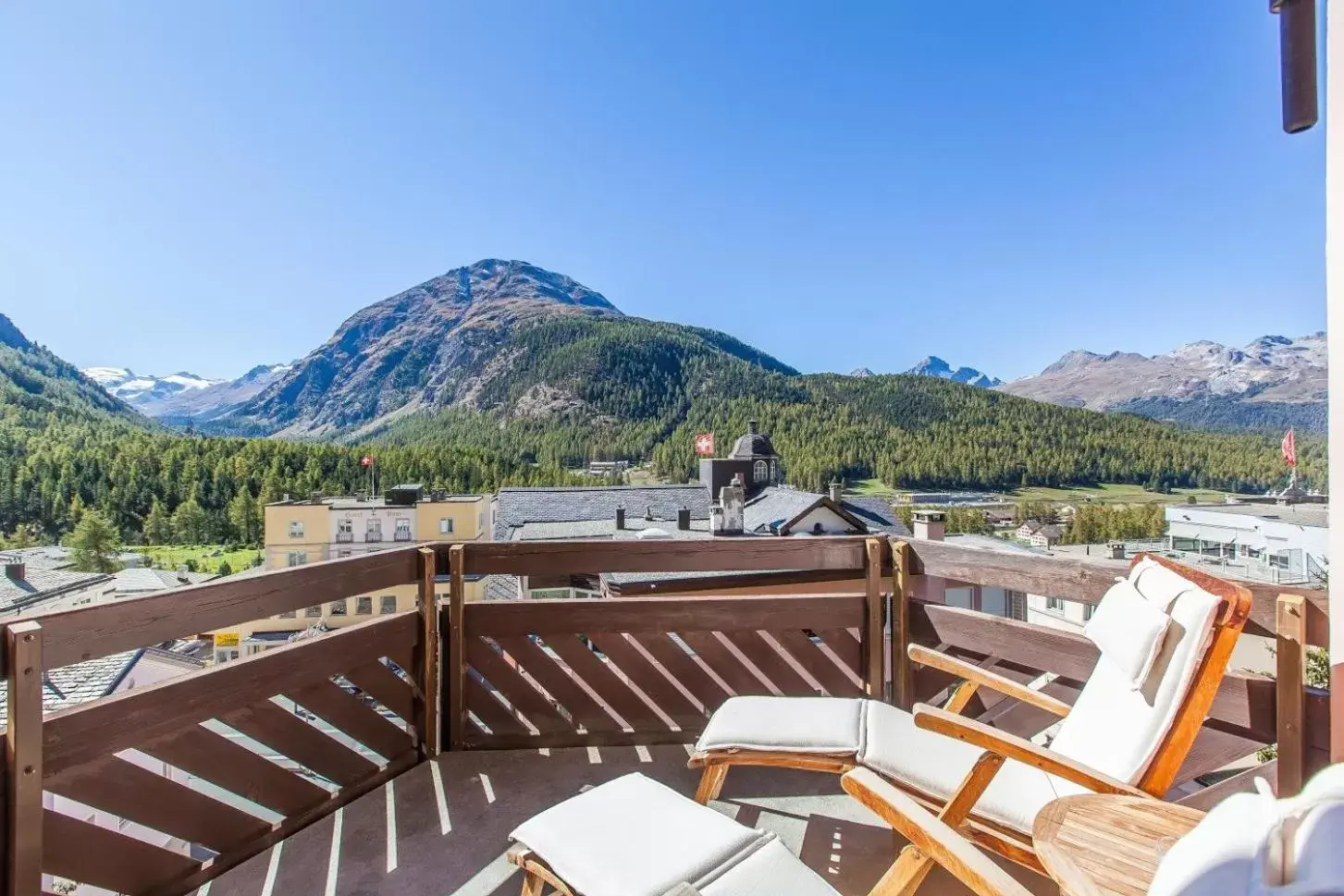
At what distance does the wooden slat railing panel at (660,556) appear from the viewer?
268cm

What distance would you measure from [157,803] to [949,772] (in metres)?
2.21

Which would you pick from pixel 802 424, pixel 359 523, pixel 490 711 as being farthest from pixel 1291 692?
pixel 802 424

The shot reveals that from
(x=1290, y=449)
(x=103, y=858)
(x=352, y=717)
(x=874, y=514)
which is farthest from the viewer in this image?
(x=874, y=514)

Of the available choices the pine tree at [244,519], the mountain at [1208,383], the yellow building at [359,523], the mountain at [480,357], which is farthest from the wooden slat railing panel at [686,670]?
the mountain at [480,357]

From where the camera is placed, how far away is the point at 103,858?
1.70m

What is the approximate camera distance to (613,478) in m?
51.8

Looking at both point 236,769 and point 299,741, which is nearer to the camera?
point 236,769

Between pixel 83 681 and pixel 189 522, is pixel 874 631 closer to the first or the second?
pixel 83 681

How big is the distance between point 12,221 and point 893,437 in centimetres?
4940

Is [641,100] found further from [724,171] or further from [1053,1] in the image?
[1053,1]

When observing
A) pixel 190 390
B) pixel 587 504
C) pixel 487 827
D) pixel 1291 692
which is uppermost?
pixel 190 390

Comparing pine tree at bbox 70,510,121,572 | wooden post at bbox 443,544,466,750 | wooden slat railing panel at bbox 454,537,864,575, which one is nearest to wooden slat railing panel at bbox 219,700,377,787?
wooden post at bbox 443,544,466,750

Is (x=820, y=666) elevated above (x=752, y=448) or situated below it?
below

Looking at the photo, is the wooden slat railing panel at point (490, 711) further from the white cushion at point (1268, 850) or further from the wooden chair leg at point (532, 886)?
the white cushion at point (1268, 850)
